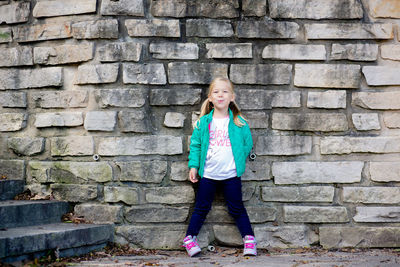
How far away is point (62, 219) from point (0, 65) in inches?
62.2

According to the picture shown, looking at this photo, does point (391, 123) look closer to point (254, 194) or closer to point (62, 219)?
point (254, 194)

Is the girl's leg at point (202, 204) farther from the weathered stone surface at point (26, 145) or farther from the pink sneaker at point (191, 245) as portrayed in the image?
the weathered stone surface at point (26, 145)

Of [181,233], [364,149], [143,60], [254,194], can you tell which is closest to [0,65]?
[143,60]

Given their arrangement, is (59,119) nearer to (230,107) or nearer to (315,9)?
(230,107)

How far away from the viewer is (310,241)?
163 inches

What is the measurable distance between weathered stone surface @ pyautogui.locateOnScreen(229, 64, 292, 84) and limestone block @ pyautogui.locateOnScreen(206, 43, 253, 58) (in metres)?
0.09

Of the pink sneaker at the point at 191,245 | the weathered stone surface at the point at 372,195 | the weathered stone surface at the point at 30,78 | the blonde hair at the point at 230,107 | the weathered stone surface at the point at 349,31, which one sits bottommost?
the pink sneaker at the point at 191,245

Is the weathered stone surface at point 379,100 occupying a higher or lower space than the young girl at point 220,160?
higher

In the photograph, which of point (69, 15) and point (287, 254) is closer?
point (287, 254)

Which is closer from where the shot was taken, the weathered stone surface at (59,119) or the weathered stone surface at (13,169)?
the weathered stone surface at (59,119)

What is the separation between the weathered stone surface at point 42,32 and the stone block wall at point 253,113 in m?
0.09

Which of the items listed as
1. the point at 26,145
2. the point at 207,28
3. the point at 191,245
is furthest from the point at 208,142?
the point at 26,145

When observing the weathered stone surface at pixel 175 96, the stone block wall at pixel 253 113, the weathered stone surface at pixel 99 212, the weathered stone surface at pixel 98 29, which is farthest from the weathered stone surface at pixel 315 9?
the weathered stone surface at pixel 99 212

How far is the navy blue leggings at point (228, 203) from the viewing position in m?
A: 3.99
